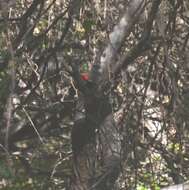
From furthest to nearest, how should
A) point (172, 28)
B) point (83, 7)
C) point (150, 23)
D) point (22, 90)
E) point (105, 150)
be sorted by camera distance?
point (22, 90), point (105, 150), point (83, 7), point (150, 23), point (172, 28)

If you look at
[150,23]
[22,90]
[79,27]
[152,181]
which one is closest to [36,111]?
[22,90]

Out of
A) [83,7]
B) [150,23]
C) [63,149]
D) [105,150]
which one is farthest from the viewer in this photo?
[63,149]

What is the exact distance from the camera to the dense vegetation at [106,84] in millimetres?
4859

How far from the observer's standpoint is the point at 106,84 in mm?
5172

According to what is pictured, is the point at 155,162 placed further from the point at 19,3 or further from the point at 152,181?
the point at 19,3

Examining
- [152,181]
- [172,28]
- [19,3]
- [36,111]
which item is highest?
[19,3]

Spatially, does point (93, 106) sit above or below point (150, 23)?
below

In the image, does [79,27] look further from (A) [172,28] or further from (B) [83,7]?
(A) [172,28]

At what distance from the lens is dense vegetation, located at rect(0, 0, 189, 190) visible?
4.86m

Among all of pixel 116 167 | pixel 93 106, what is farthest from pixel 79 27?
pixel 116 167

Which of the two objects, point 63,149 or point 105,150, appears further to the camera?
point 63,149

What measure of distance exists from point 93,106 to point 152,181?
1310mm

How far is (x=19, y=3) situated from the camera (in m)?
5.70

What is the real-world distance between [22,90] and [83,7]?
1130mm
